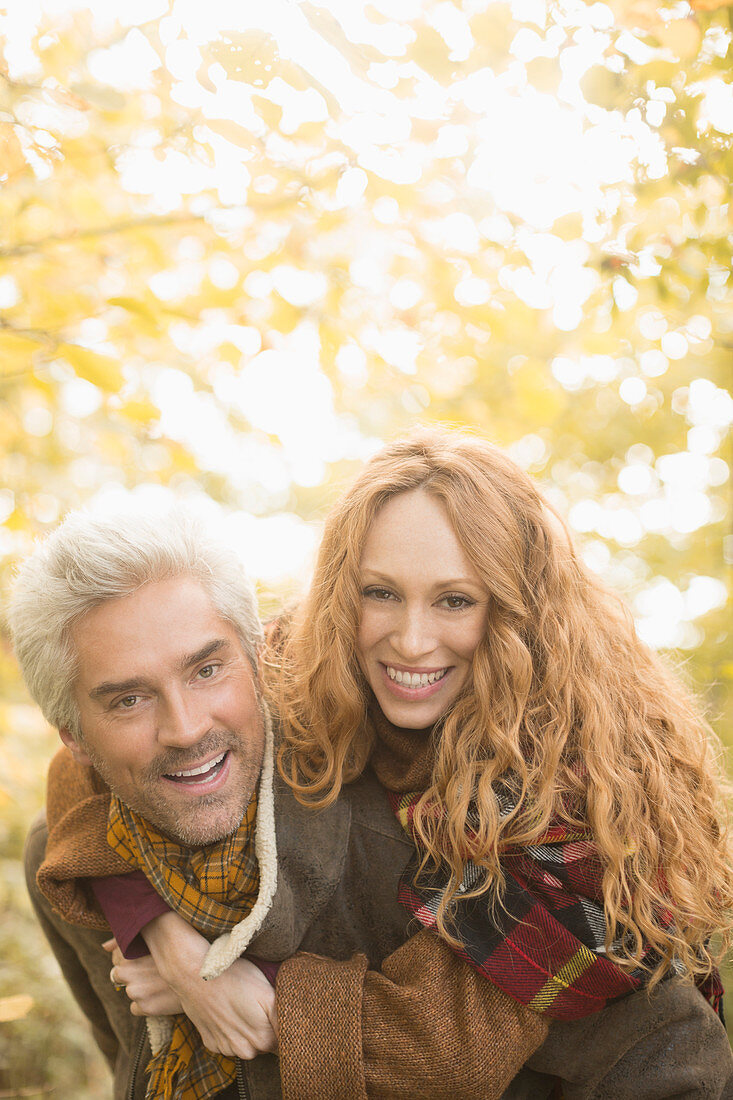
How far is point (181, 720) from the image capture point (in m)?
1.89

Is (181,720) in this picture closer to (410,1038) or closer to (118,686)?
(118,686)

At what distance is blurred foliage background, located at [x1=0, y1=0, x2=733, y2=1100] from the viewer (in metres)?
1.87

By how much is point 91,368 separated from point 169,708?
1.03m

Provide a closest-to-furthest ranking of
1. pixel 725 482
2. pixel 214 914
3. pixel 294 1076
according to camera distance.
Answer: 1. pixel 294 1076
2. pixel 214 914
3. pixel 725 482

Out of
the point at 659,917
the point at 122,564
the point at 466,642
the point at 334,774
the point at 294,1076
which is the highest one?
the point at 122,564

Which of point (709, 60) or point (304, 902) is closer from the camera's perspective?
point (709, 60)

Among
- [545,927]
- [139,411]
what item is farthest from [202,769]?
[139,411]

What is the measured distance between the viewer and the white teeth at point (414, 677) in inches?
80.0

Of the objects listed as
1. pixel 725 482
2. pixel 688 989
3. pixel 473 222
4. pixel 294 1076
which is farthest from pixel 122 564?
pixel 725 482

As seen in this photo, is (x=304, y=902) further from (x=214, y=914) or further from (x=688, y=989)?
(x=688, y=989)

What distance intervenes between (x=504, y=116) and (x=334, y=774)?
1782 mm

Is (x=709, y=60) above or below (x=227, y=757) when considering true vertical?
above

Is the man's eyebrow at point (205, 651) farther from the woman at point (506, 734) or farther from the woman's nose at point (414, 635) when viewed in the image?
the woman's nose at point (414, 635)

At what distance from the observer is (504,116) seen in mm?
2043
